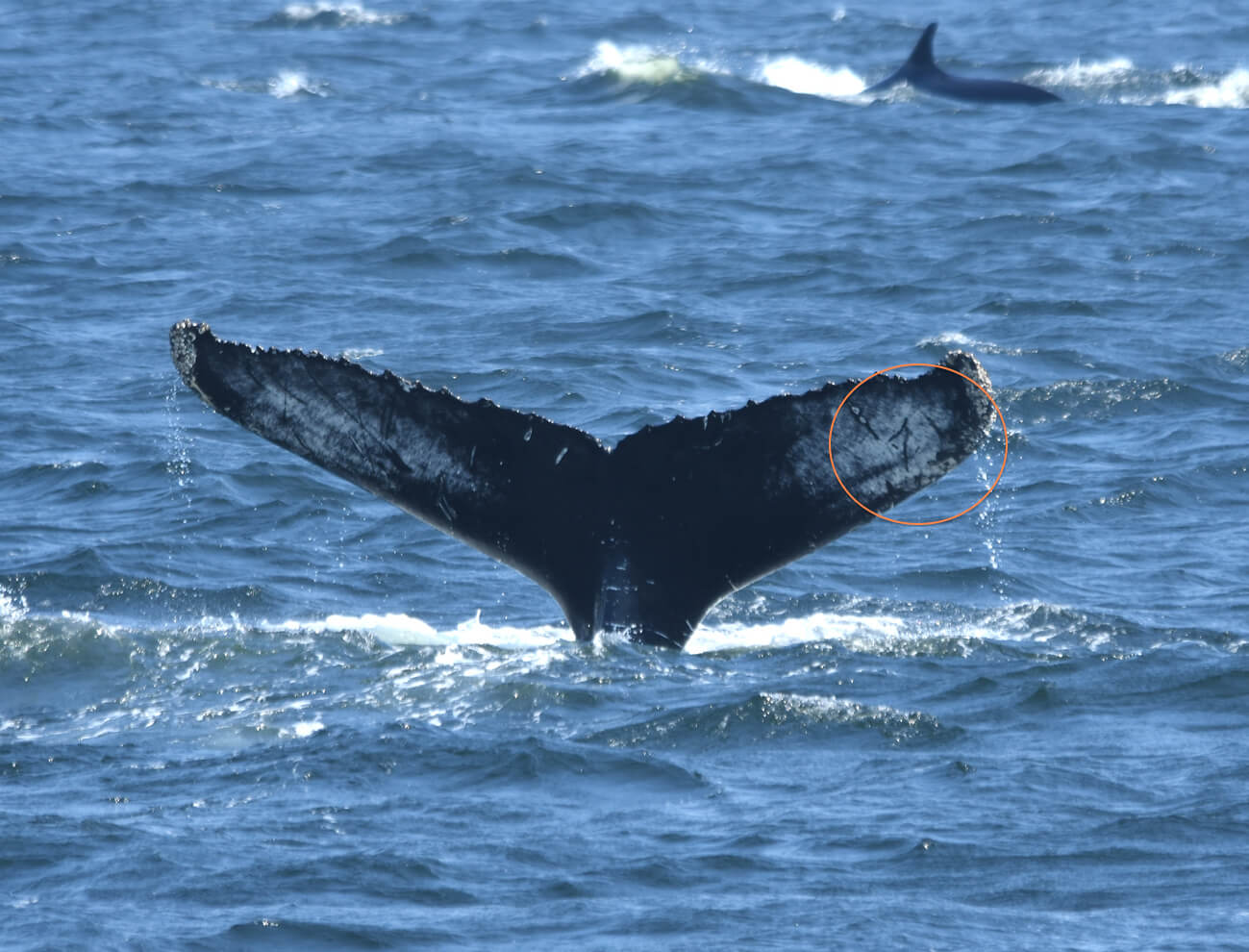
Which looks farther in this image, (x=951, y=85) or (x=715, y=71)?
(x=715, y=71)

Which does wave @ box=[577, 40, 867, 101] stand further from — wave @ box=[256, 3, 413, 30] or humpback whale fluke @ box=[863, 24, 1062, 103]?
wave @ box=[256, 3, 413, 30]

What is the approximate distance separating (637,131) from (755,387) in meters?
13.2

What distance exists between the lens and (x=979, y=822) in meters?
8.00

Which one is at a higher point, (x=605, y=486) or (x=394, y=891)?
(x=605, y=486)

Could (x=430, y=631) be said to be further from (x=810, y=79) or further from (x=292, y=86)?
(x=810, y=79)

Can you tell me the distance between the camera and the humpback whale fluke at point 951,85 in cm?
3078

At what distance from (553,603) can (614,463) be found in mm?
3254

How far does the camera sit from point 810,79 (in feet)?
114

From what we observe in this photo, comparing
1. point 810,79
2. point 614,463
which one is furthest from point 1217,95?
point 614,463

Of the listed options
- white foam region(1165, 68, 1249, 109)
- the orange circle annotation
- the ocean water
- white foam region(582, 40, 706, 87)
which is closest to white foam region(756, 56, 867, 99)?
white foam region(582, 40, 706, 87)

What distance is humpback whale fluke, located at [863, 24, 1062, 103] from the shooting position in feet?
101

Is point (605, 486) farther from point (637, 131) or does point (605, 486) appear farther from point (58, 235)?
point (637, 131)

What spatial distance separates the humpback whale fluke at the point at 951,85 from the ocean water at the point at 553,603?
458 millimetres

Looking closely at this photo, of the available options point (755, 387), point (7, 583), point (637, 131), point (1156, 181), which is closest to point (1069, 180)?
point (1156, 181)
